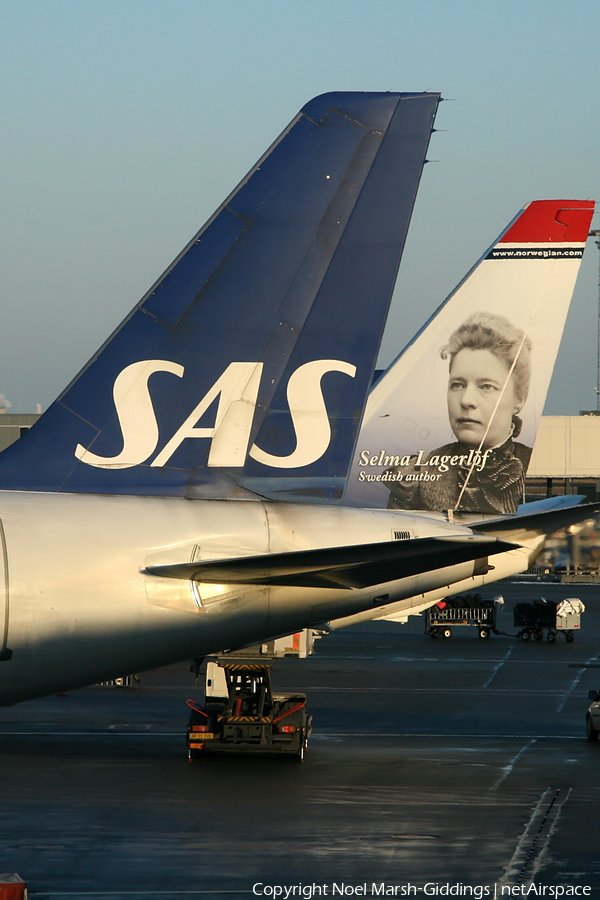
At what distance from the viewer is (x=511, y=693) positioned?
1393 inches

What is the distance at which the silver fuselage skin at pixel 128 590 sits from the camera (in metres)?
11.0

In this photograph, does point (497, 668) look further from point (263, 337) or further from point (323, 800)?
point (263, 337)

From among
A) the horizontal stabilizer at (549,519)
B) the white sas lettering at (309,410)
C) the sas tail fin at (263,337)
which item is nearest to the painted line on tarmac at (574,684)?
the horizontal stabilizer at (549,519)

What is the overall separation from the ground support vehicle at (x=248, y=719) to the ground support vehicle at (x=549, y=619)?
2971cm

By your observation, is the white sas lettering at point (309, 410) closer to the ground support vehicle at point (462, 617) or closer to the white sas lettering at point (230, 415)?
the white sas lettering at point (230, 415)

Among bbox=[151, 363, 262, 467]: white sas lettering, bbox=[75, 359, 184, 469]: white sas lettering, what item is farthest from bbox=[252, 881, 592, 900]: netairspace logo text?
bbox=[75, 359, 184, 469]: white sas lettering

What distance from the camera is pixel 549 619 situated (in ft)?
171

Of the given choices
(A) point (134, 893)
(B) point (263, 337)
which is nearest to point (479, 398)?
(B) point (263, 337)

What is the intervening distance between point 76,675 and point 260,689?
1386 centimetres

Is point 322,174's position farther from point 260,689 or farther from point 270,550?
point 260,689

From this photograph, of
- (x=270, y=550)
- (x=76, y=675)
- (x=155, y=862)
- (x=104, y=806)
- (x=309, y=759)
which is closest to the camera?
(x=76, y=675)

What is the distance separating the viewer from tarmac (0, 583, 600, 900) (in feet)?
50.4

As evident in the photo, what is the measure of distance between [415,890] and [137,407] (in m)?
7.70

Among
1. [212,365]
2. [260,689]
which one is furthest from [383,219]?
[260,689]
